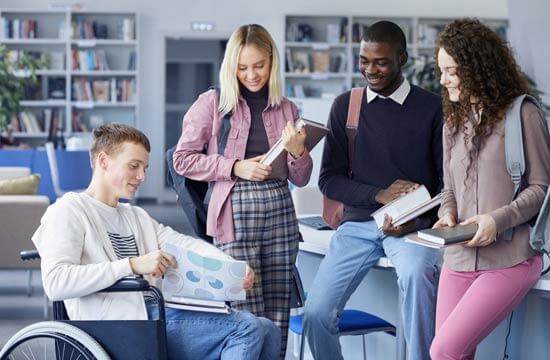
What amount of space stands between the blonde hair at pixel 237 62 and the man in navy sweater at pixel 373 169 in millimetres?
261

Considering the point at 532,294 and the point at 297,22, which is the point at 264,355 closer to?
the point at 532,294

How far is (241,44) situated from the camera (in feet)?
10.1

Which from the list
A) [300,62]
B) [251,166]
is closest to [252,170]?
[251,166]

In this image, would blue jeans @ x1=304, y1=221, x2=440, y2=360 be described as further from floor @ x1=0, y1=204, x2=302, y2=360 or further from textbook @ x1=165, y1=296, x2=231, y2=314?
floor @ x1=0, y1=204, x2=302, y2=360

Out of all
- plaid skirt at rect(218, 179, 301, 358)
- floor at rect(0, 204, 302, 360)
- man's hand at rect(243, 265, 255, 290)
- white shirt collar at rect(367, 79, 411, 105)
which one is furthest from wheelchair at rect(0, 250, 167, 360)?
floor at rect(0, 204, 302, 360)

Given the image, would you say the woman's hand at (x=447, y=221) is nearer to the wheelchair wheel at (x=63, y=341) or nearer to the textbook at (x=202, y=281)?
the textbook at (x=202, y=281)

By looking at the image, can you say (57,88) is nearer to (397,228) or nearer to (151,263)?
(397,228)

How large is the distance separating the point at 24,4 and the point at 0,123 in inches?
124

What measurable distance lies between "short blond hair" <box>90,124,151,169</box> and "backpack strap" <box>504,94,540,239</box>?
1000mm

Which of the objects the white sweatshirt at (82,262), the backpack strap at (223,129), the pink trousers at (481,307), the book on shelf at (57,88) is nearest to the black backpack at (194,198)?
the backpack strap at (223,129)

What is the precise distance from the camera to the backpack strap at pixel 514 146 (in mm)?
2539

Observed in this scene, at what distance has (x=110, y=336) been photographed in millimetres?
2488

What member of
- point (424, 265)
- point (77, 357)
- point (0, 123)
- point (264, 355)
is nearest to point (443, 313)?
point (424, 265)

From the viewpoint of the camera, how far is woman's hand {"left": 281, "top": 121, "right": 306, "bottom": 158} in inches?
117
